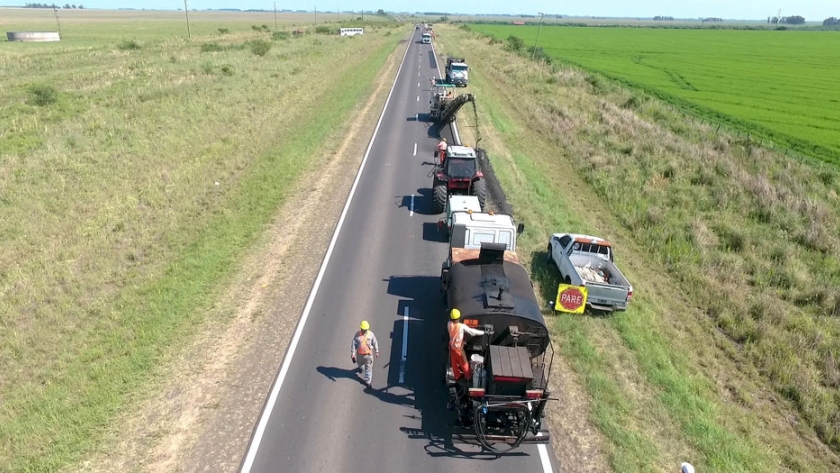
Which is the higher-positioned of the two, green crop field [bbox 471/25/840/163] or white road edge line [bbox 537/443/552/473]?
green crop field [bbox 471/25/840/163]

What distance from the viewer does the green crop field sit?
39312mm

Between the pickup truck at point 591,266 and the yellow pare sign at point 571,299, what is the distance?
525 millimetres

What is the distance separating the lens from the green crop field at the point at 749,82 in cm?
3931

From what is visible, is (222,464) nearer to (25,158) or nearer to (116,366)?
(116,366)

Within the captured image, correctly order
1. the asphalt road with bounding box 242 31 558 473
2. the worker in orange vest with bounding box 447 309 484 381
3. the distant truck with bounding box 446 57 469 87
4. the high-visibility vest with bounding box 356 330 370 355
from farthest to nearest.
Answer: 1. the distant truck with bounding box 446 57 469 87
2. the high-visibility vest with bounding box 356 330 370 355
3. the worker in orange vest with bounding box 447 309 484 381
4. the asphalt road with bounding box 242 31 558 473

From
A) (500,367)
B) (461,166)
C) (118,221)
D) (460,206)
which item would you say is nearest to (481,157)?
(461,166)

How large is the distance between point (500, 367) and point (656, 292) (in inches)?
371

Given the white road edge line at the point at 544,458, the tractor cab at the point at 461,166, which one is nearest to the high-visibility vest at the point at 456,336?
the white road edge line at the point at 544,458

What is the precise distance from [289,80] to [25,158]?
2673 centimetres

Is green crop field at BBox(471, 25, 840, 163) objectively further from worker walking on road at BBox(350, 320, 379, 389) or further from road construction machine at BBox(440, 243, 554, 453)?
worker walking on road at BBox(350, 320, 379, 389)

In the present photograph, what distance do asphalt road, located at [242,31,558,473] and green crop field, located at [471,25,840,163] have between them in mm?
29992

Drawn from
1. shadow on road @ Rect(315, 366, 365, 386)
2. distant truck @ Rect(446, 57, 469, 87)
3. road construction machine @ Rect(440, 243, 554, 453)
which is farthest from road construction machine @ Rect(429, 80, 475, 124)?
shadow on road @ Rect(315, 366, 365, 386)

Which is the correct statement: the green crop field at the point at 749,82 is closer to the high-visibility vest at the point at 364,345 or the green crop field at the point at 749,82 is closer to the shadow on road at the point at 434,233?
the shadow on road at the point at 434,233

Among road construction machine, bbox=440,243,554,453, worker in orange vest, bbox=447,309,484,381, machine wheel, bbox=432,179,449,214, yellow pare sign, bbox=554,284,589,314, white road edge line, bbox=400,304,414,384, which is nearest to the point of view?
road construction machine, bbox=440,243,554,453
